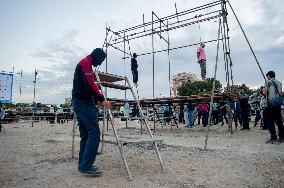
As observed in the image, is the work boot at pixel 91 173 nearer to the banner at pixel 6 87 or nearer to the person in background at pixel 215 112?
the banner at pixel 6 87

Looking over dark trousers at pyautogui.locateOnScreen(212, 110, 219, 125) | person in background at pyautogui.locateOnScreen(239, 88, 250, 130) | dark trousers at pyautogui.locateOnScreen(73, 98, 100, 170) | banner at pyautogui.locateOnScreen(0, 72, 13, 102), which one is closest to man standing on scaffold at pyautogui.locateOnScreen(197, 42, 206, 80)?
person in background at pyautogui.locateOnScreen(239, 88, 250, 130)

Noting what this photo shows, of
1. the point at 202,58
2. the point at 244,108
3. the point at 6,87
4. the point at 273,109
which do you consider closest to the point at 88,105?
the point at 273,109

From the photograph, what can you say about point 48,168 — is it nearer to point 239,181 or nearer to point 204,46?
point 239,181

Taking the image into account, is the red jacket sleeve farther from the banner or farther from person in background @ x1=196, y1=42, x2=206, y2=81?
person in background @ x1=196, y1=42, x2=206, y2=81

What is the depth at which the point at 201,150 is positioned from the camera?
626 cm

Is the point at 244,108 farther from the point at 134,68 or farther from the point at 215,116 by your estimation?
the point at 134,68

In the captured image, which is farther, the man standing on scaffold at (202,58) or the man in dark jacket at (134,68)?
the man in dark jacket at (134,68)

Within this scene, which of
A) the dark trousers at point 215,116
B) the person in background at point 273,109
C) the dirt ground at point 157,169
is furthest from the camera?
the dark trousers at point 215,116

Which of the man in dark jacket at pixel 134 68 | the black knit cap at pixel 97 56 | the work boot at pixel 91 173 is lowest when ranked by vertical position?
the work boot at pixel 91 173

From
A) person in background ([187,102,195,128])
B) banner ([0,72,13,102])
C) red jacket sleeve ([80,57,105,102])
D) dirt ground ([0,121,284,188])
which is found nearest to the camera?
dirt ground ([0,121,284,188])

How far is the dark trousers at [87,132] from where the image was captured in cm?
390

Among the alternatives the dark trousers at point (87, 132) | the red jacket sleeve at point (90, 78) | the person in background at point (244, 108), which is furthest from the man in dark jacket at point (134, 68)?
the red jacket sleeve at point (90, 78)

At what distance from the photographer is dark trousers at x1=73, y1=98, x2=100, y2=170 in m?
3.90

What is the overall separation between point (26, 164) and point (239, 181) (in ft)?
12.5
